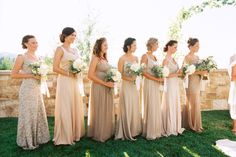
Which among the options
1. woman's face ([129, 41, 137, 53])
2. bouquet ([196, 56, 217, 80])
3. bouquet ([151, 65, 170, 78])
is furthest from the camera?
bouquet ([196, 56, 217, 80])

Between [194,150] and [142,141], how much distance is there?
111 centimetres

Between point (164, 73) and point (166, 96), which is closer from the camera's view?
point (164, 73)

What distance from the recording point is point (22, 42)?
21.3ft

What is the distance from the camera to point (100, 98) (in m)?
7.01

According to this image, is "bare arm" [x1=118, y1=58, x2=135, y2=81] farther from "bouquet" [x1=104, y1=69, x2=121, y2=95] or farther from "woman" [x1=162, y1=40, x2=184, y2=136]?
"woman" [x1=162, y1=40, x2=184, y2=136]

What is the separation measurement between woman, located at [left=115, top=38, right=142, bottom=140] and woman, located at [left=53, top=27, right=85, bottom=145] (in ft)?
3.52

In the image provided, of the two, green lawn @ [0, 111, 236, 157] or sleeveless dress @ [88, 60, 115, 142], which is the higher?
sleeveless dress @ [88, 60, 115, 142]

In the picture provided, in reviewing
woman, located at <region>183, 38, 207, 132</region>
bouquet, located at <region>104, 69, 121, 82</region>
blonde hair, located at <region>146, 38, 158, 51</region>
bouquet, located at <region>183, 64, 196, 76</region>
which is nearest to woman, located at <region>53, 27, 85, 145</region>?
bouquet, located at <region>104, 69, 121, 82</region>

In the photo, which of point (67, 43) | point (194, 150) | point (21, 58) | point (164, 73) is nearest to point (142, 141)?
point (194, 150)

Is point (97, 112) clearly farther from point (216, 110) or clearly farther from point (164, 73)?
point (216, 110)

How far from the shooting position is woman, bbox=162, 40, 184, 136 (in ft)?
25.5

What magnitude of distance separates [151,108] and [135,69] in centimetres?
111

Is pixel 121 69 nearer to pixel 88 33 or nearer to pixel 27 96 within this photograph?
pixel 27 96

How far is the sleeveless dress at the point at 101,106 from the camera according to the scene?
699cm
